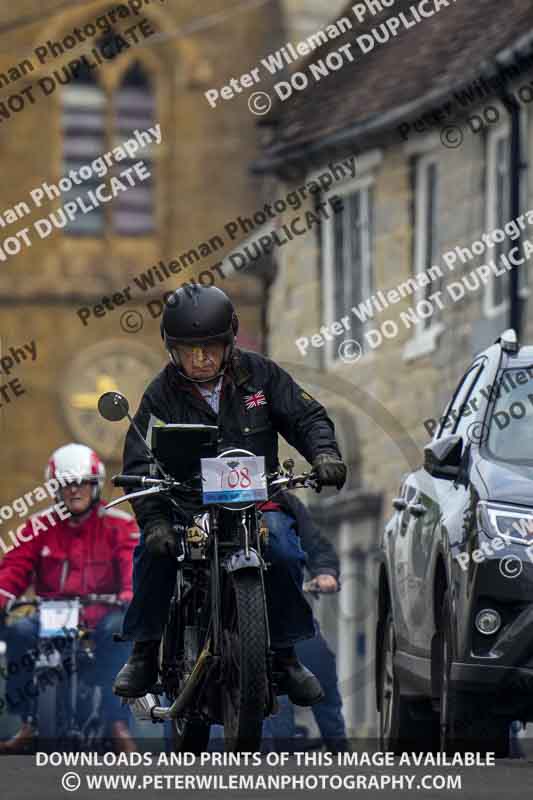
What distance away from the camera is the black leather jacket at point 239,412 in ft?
41.5

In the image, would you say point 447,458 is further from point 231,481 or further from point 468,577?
point 231,481

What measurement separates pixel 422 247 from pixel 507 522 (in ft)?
69.5

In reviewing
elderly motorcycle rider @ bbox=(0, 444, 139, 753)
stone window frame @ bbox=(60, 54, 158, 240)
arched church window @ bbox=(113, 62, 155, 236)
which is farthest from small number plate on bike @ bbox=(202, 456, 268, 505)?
arched church window @ bbox=(113, 62, 155, 236)

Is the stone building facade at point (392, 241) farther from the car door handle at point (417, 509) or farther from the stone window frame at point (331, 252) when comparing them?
the car door handle at point (417, 509)

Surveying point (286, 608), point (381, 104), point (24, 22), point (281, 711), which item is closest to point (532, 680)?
point (286, 608)

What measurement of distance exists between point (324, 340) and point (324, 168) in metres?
2.02

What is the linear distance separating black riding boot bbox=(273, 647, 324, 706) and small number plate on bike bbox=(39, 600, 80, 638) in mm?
5029

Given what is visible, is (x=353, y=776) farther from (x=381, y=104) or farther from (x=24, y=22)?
(x=24, y=22)

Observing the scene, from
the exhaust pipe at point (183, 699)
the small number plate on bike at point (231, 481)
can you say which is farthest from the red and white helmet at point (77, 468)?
the small number plate on bike at point (231, 481)

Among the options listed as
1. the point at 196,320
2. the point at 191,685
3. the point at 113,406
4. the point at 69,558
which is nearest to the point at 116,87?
the point at 69,558

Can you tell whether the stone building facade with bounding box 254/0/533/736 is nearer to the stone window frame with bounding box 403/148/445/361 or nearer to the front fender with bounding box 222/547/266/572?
the stone window frame with bounding box 403/148/445/361

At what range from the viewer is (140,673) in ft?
41.8

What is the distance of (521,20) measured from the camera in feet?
98.9

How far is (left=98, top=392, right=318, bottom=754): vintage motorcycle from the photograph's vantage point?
11844 millimetres
